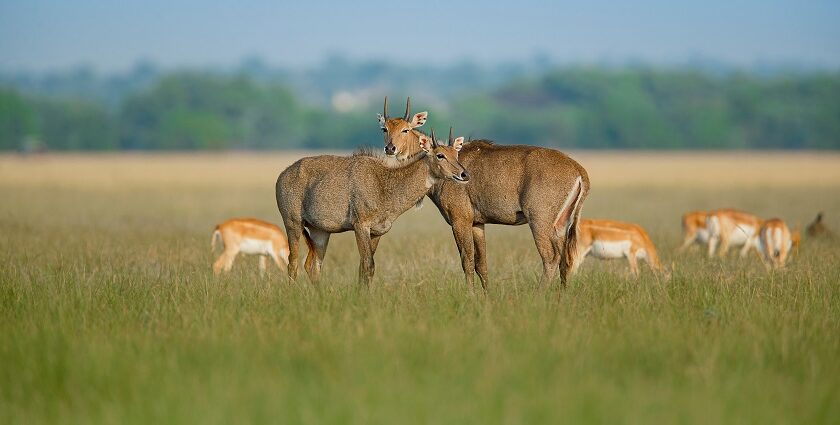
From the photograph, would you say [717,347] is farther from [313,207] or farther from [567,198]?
[313,207]

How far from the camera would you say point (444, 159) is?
12.0 metres

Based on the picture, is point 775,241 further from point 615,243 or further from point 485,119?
point 485,119

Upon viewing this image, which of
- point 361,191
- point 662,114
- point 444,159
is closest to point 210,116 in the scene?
point 662,114

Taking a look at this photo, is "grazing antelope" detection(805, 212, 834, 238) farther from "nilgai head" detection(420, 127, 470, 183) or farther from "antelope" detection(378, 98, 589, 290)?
"nilgai head" detection(420, 127, 470, 183)

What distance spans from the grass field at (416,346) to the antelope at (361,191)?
0.49m

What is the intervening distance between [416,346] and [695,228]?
952 centimetres

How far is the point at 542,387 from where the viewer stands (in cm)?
758

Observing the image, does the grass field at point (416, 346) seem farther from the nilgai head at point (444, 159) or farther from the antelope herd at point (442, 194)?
the nilgai head at point (444, 159)

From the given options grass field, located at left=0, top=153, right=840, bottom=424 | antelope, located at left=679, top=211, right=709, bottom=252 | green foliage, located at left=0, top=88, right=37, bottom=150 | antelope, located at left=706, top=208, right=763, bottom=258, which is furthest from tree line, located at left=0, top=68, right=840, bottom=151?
grass field, located at left=0, top=153, right=840, bottom=424

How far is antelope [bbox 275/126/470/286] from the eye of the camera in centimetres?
1212

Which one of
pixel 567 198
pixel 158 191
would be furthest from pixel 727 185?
pixel 567 198

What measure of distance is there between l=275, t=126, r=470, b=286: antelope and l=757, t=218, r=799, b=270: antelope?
198 inches

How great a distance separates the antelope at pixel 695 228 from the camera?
17.3 metres

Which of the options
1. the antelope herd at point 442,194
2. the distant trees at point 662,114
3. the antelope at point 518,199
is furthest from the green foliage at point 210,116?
the antelope at point 518,199
